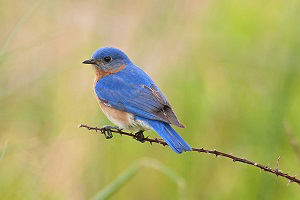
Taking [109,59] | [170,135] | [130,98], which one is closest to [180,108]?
[109,59]

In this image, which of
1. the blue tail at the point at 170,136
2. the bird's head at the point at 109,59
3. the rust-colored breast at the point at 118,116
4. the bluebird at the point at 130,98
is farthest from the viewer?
the bird's head at the point at 109,59

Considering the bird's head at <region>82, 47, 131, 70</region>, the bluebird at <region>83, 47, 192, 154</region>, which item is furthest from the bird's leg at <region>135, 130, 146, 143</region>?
the bird's head at <region>82, 47, 131, 70</region>

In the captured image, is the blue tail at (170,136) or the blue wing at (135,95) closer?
the blue tail at (170,136)

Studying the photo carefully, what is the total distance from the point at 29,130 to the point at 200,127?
4.52 feet

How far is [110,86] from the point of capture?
4781 mm

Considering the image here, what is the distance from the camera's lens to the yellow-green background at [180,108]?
4.75 meters

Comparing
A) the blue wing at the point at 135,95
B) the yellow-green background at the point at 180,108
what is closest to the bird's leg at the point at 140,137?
the blue wing at the point at 135,95

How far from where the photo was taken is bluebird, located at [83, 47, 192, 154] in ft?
13.0

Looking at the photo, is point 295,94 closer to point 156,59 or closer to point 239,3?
point 239,3

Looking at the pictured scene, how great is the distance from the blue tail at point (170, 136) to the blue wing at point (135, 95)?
0.04 metres

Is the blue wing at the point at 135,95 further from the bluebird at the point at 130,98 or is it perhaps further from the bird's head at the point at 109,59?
the bird's head at the point at 109,59

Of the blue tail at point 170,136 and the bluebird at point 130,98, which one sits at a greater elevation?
the bluebird at point 130,98

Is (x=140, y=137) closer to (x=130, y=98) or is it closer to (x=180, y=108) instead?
(x=130, y=98)

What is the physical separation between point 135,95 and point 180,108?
1317mm
